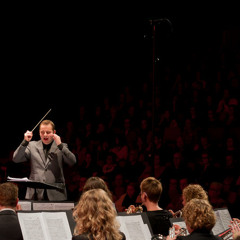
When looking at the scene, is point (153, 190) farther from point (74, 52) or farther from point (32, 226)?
point (74, 52)

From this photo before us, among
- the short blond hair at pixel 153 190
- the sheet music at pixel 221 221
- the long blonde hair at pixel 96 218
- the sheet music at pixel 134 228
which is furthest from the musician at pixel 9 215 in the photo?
the sheet music at pixel 221 221

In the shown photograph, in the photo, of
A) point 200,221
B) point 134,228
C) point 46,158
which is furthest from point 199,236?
point 46,158

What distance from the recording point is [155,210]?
5.04 m

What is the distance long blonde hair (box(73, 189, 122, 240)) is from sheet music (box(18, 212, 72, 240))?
0.45m

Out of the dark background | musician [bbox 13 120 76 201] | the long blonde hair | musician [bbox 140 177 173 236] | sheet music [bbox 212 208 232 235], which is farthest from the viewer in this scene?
the dark background

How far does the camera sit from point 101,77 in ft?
38.7

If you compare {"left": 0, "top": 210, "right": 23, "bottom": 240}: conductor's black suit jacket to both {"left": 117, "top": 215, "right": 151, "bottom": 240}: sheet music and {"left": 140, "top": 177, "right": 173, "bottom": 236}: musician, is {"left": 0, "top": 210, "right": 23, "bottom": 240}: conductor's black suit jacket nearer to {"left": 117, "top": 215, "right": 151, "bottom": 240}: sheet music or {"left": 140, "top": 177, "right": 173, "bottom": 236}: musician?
{"left": 117, "top": 215, "right": 151, "bottom": 240}: sheet music

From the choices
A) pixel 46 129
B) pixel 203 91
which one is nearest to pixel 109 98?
pixel 203 91

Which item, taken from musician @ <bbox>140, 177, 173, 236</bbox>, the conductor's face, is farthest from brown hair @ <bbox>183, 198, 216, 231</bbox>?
the conductor's face

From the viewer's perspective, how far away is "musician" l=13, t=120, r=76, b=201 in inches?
210

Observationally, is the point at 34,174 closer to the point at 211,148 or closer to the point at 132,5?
the point at 211,148

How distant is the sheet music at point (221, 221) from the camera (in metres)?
4.92

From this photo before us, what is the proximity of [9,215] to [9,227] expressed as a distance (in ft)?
0.41

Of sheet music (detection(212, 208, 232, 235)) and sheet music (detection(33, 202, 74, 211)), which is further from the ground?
sheet music (detection(33, 202, 74, 211))
